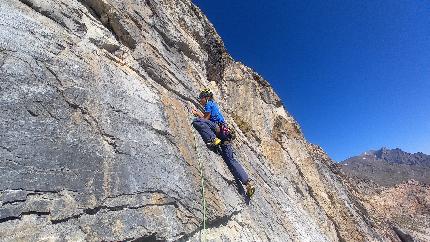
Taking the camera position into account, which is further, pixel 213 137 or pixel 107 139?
pixel 213 137

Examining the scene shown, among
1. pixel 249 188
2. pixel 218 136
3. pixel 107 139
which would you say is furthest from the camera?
pixel 218 136

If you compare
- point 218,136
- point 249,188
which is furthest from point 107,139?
point 249,188

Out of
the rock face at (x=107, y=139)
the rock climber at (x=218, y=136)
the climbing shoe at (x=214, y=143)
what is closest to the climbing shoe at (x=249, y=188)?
the rock climber at (x=218, y=136)

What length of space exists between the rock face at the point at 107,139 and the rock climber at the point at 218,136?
299 mm

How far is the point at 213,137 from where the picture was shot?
10.5 m

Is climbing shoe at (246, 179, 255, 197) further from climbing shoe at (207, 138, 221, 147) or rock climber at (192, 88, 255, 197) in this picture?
climbing shoe at (207, 138, 221, 147)

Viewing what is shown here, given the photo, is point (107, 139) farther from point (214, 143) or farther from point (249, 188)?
point (249, 188)

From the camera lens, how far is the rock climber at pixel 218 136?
34.4 ft

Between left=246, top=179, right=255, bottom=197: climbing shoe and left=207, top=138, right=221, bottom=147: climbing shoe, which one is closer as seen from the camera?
left=207, top=138, right=221, bottom=147: climbing shoe

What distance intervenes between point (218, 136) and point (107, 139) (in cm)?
462

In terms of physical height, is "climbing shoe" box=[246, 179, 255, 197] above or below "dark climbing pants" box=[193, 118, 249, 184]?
below

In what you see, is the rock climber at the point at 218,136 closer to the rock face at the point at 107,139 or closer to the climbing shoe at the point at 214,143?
the climbing shoe at the point at 214,143

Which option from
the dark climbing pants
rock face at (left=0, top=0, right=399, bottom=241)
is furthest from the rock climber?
rock face at (left=0, top=0, right=399, bottom=241)

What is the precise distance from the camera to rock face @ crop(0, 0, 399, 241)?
220 inches
